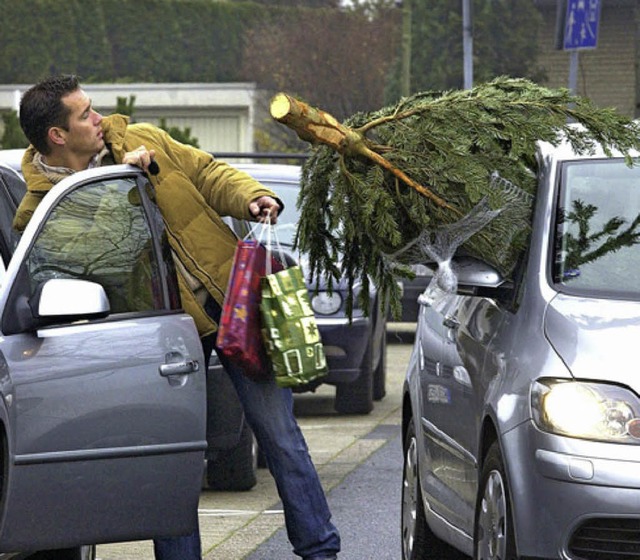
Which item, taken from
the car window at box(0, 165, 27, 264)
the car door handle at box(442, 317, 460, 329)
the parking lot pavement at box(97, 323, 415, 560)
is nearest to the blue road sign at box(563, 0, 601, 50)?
the parking lot pavement at box(97, 323, 415, 560)

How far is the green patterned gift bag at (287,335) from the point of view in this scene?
5973 mm

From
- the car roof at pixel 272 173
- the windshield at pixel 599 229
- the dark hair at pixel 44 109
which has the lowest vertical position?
the car roof at pixel 272 173

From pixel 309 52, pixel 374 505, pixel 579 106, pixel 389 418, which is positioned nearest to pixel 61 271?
pixel 579 106

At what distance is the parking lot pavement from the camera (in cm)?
812

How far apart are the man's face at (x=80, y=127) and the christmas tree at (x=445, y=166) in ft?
2.11

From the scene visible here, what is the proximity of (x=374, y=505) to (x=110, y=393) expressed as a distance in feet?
12.7

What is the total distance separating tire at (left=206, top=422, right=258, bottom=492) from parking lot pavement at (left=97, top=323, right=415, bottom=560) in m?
0.05

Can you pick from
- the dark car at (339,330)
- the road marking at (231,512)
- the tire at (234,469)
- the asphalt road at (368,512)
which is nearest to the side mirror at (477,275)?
the asphalt road at (368,512)

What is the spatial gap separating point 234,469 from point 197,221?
12.0 ft

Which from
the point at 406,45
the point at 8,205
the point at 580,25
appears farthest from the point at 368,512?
the point at 406,45

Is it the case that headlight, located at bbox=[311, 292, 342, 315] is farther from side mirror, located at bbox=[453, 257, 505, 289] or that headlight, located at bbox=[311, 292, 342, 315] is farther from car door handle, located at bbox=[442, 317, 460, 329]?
side mirror, located at bbox=[453, 257, 505, 289]

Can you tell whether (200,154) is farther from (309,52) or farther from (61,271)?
(309,52)

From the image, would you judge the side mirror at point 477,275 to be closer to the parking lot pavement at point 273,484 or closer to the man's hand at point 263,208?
Answer: the man's hand at point 263,208

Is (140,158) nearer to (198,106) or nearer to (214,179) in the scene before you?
(214,179)
